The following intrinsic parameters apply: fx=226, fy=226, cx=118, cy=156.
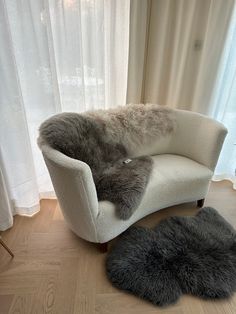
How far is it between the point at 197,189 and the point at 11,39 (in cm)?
173

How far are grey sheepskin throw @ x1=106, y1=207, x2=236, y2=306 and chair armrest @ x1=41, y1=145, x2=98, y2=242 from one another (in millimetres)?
280

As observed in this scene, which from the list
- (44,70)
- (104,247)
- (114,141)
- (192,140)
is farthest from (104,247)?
(44,70)

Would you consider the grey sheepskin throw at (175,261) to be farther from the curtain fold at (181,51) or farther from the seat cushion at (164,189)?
the curtain fold at (181,51)

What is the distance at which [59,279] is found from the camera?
142 cm

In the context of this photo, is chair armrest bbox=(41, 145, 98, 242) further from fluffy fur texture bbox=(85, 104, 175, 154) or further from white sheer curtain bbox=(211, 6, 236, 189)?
white sheer curtain bbox=(211, 6, 236, 189)

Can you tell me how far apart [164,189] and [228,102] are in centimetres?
117

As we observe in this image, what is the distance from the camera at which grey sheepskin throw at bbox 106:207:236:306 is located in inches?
52.9

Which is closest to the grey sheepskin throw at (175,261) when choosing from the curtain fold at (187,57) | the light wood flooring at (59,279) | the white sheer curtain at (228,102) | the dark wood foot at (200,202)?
the light wood flooring at (59,279)

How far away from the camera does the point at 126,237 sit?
165 cm

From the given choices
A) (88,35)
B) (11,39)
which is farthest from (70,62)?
(11,39)

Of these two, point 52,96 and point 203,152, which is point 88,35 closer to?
point 52,96

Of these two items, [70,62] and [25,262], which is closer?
[25,262]

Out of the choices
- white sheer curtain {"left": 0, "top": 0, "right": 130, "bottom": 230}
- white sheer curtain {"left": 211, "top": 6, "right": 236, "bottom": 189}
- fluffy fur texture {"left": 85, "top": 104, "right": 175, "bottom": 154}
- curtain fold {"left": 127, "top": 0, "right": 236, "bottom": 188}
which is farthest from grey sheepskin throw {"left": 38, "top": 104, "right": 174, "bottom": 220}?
white sheer curtain {"left": 211, "top": 6, "right": 236, "bottom": 189}

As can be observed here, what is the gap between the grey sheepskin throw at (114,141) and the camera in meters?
1.44
